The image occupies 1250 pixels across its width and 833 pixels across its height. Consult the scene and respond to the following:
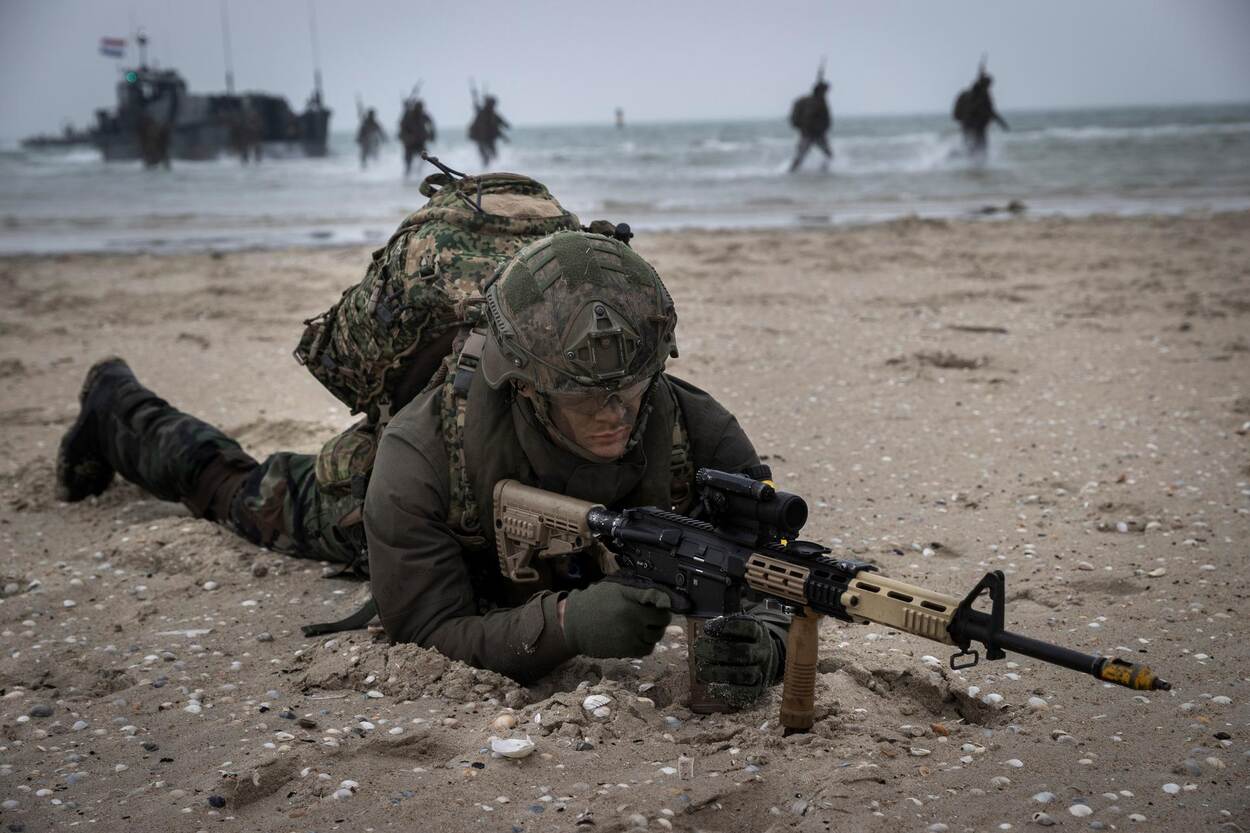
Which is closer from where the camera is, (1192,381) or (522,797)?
(522,797)

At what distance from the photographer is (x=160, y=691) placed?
3342 mm

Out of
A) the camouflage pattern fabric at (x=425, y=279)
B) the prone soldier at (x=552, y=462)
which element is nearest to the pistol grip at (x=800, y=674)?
the prone soldier at (x=552, y=462)

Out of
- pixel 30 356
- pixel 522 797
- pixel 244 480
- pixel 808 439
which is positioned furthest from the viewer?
pixel 30 356

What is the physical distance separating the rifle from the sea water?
1271 centimetres

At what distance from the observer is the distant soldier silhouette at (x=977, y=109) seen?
29.1 m

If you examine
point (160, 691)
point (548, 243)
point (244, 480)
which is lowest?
point (160, 691)

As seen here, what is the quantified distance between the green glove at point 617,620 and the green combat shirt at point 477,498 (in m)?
0.13

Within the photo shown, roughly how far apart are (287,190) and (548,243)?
976 inches

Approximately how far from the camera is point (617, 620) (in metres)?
2.82

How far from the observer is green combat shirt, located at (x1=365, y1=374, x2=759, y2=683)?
311 cm

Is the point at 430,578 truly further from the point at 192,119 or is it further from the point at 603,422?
the point at 192,119

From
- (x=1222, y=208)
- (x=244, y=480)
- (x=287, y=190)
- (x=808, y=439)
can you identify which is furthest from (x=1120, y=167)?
(x=244, y=480)

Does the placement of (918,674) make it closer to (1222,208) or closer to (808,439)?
(808,439)

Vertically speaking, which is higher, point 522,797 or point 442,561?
point 442,561
